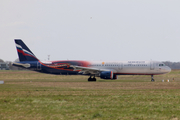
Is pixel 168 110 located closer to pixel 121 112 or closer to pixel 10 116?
pixel 121 112

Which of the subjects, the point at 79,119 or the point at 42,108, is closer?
the point at 79,119

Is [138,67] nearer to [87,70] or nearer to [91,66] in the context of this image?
[91,66]

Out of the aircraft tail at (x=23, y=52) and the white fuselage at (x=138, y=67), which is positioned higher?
the aircraft tail at (x=23, y=52)

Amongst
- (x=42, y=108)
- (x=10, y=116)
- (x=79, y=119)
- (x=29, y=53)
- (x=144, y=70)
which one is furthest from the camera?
(x=29, y=53)

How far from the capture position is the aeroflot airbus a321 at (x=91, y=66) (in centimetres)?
4469

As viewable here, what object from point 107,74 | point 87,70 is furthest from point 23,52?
point 107,74

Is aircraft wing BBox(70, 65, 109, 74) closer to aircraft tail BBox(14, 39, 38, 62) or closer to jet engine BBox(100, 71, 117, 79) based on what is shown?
jet engine BBox(100, 71, 117, 79)

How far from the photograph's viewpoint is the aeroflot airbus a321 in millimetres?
44688

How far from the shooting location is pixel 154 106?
15656 mm

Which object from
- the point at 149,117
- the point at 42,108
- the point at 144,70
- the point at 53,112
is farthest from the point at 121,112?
the point at 144,70

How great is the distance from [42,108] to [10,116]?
8.47ft

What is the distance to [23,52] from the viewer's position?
1945 inches

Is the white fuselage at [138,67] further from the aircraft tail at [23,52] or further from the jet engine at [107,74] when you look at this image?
the aircraft tail at [23,52]

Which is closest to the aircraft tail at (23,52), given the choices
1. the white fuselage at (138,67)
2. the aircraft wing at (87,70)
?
the aircraft wing at (87,70)
